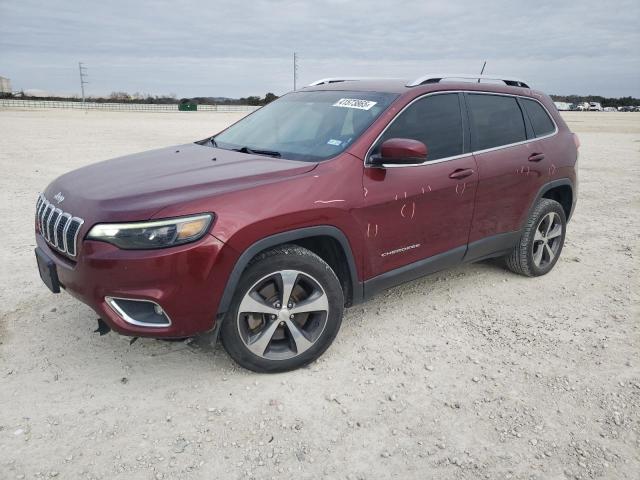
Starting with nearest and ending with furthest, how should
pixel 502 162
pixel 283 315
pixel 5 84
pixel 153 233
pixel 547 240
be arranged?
pixel 153 233 → pixel 283 315 → pixel 502 162 → pixel 547 240 → pixel 5 84

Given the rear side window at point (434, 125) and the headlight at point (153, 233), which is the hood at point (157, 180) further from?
the rear side window at point (434, 125)

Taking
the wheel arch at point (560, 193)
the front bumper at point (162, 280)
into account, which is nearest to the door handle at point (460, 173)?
the wheel arch at point (560, 193)

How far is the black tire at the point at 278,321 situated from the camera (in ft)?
9.60

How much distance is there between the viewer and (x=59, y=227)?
296cm

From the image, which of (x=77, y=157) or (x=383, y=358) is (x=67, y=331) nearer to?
(x=383, y=358)

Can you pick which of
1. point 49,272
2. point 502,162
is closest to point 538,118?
point 502,162

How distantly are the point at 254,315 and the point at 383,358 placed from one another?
94 cm

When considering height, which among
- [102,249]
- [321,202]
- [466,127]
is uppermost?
[466,127]

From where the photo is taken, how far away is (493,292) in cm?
455

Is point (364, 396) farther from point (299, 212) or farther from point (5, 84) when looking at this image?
point (5, 84)

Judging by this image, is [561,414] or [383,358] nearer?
[561,414]

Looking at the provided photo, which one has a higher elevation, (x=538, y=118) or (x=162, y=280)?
(x=538, y=118)

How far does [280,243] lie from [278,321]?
1.56 feet

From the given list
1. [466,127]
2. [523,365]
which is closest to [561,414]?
[523,365]
